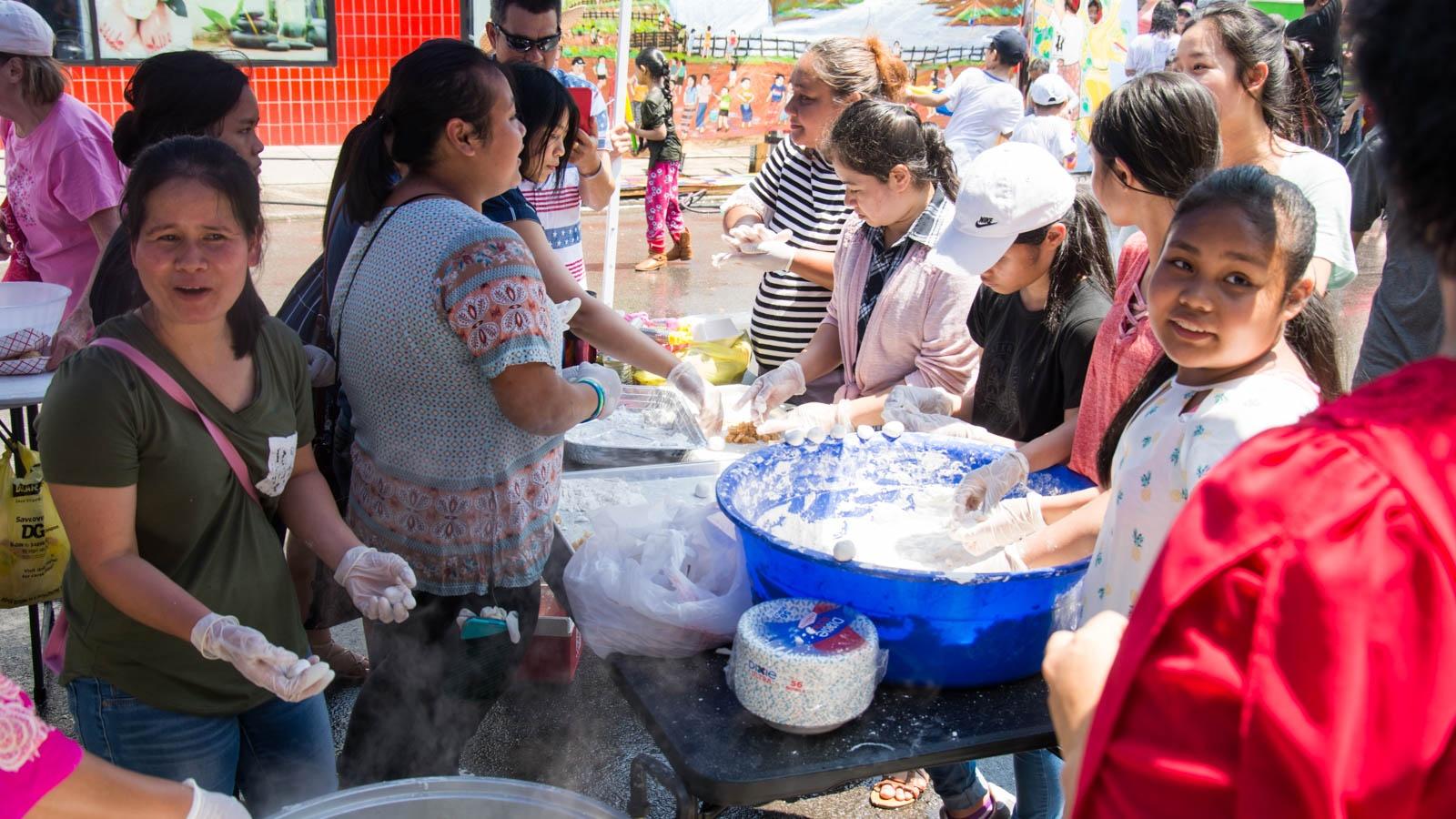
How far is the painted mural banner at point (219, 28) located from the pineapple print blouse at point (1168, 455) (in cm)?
1022

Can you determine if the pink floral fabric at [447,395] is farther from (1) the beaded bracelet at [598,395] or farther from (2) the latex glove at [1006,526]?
(2) the latex glove at [1006,526]

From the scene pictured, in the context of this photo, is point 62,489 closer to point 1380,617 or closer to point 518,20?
point 1380,617

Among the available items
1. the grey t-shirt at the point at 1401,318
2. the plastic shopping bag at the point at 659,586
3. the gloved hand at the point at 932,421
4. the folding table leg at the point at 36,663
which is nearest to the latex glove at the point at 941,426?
the gloved hand at the point at 932,421

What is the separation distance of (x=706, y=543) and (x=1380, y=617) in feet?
4.26

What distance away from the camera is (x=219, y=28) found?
10.5 meters

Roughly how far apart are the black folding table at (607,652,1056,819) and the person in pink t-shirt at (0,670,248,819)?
615 mm

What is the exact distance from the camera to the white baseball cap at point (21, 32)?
10.9ft

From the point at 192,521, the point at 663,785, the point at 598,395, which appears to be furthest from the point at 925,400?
the point at 192,521

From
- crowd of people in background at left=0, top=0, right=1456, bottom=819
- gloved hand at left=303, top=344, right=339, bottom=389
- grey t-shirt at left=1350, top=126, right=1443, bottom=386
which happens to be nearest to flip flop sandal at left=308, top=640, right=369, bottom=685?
crowd of people in background at left=0, top=0, right=1456, bottom=819

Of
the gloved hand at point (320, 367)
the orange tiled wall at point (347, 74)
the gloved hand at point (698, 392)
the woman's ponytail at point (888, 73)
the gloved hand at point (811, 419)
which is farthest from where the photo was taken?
the orange tiled wall at point (347, 74)

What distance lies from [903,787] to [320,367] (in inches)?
67.4

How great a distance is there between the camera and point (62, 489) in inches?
62.2

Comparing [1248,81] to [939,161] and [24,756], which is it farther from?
[24,756]

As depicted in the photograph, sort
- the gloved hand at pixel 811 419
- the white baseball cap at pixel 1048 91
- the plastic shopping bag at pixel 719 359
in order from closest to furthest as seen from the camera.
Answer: the gloved hand at pixel 811 419, the plastic shopping bag at pixel 719 359, the white baseball cap at pixel 1048 91
